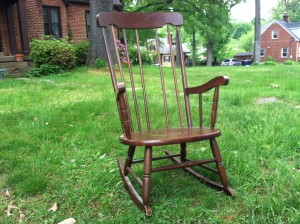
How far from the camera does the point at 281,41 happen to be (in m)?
39.5

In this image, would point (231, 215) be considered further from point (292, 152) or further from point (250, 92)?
point (250, 92)

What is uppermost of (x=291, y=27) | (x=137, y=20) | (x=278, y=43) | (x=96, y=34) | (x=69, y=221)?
(x=291, y=27)

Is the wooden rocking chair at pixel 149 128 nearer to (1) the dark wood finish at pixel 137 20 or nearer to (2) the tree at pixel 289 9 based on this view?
(1) the dark wood finish at pixel 137 20

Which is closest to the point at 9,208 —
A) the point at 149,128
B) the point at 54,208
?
the point at 54,208

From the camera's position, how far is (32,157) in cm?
262

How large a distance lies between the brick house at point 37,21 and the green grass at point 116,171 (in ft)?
27.9

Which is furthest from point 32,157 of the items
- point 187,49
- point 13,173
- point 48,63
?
point 187,49

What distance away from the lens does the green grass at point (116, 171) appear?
1801 millimetres

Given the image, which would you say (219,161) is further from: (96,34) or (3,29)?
(3,29)

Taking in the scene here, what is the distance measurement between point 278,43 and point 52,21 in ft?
109

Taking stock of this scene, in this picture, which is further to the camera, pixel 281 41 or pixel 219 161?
pixel 281 41

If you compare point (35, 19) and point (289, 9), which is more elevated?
point (289, 9)

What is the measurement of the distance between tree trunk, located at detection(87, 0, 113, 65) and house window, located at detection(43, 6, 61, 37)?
4747mm

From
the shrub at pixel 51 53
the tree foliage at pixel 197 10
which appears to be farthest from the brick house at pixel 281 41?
the shrub at pixel 51 53
